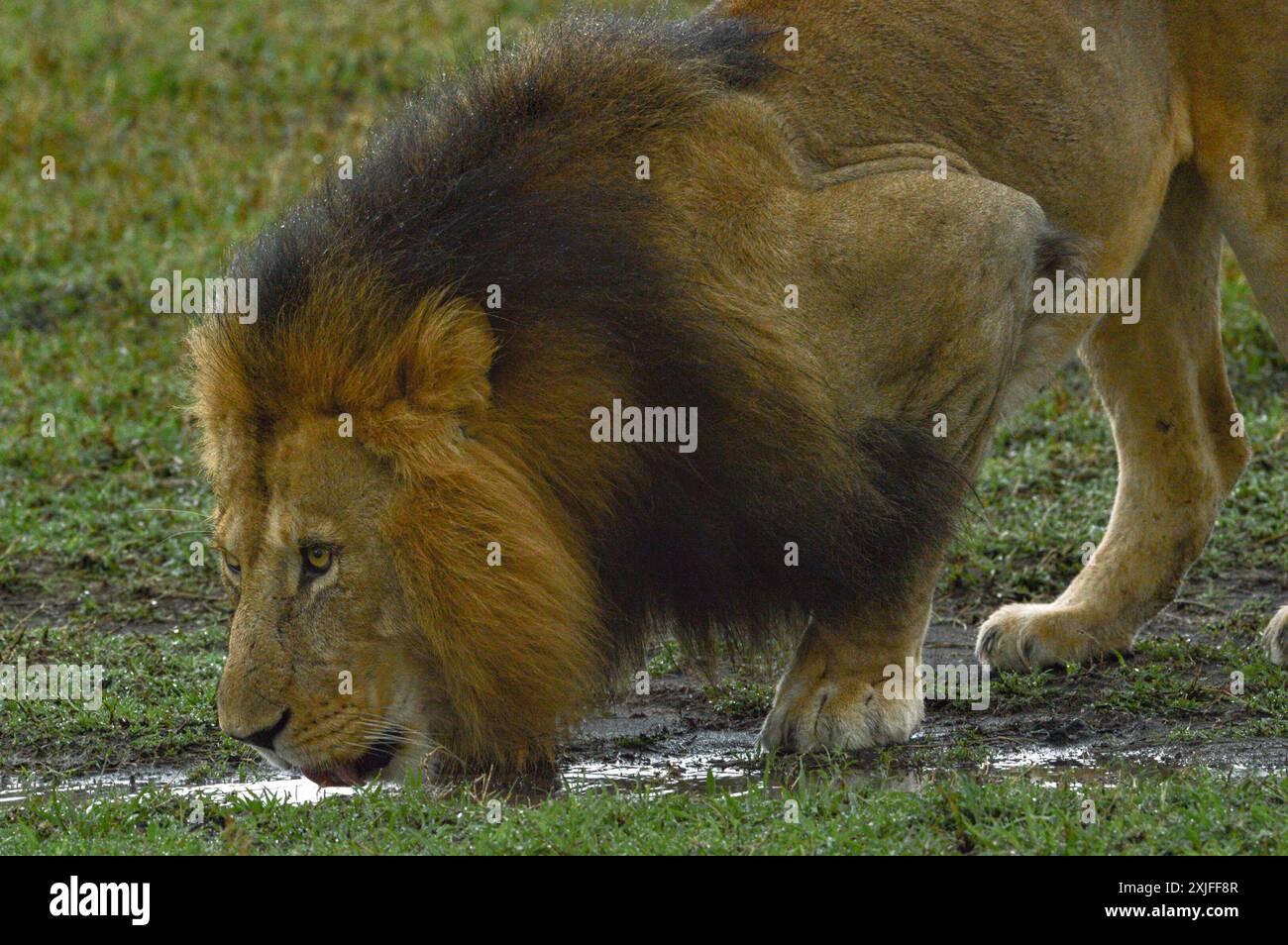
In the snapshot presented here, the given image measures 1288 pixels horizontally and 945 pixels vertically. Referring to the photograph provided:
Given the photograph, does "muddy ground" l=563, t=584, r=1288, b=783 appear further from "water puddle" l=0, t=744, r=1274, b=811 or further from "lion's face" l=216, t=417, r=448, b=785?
"lion's face" l=216, t=417, r=448, b=785

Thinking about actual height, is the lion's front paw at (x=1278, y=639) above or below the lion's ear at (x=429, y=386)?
below

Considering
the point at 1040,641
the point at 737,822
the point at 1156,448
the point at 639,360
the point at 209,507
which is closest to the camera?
the point at 737,822

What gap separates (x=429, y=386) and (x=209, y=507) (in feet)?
11.5

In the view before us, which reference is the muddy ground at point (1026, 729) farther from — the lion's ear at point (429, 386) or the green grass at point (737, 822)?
the lion's ear at point (429, 386)

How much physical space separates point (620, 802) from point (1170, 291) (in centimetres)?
288

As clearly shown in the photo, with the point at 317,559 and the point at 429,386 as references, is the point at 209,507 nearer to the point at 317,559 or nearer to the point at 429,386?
the point at 317,559

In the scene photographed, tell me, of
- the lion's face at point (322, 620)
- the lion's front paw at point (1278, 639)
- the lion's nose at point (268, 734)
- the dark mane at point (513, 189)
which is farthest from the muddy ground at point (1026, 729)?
the dark mane at point (513, 189)

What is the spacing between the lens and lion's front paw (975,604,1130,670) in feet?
18.1

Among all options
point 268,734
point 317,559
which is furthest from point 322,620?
point 268,734

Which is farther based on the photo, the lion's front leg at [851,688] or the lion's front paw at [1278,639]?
the lion's front paw at [1278,639]

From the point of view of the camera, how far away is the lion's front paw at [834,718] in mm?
4629

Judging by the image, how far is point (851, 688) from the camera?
4.69 m

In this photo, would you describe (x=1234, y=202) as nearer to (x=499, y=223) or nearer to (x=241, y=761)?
(x=499, y=223)
